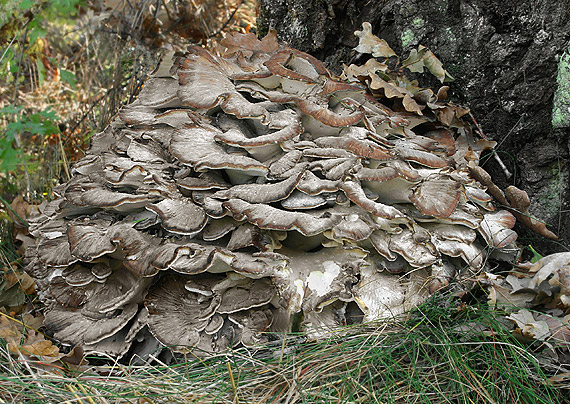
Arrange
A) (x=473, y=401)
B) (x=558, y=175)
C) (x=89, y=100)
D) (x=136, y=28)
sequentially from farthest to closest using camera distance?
(x=136, y=28), (x=89, y=100), (x=558, y=175), (x=473, y=401)

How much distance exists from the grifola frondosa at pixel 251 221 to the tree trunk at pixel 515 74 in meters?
0.55

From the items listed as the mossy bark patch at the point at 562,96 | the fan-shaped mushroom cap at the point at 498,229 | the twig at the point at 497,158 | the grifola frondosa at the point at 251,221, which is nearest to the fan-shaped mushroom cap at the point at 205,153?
the grifola frondosa at the point at 251,221

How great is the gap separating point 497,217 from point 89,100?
507 centimetres

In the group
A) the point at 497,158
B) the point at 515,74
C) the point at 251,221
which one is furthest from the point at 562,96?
the point at 251,221

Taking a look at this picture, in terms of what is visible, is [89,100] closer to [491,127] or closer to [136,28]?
[136,28]

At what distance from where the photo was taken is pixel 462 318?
2.47 m

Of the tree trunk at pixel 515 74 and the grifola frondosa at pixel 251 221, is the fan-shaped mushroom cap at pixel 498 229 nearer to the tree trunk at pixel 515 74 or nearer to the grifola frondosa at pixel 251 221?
the grifola frondosa at pixel 251 221

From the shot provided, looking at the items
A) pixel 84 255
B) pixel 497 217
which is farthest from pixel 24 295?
pixel 497 217

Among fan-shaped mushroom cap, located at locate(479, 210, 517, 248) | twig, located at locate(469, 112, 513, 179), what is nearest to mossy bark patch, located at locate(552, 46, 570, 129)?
twig, located at locate(469, 112, 513, 179)

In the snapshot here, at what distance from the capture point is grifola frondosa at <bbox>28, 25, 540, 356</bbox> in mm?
2404

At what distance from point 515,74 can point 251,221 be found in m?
2.17

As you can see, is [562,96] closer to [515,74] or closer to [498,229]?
[515,74]

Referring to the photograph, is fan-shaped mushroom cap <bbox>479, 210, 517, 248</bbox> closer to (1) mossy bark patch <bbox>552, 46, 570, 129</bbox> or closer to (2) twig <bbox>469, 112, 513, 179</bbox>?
(2) twig <bbox>469, 112, 513, 179</bbox>

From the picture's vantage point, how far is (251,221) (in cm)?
228
